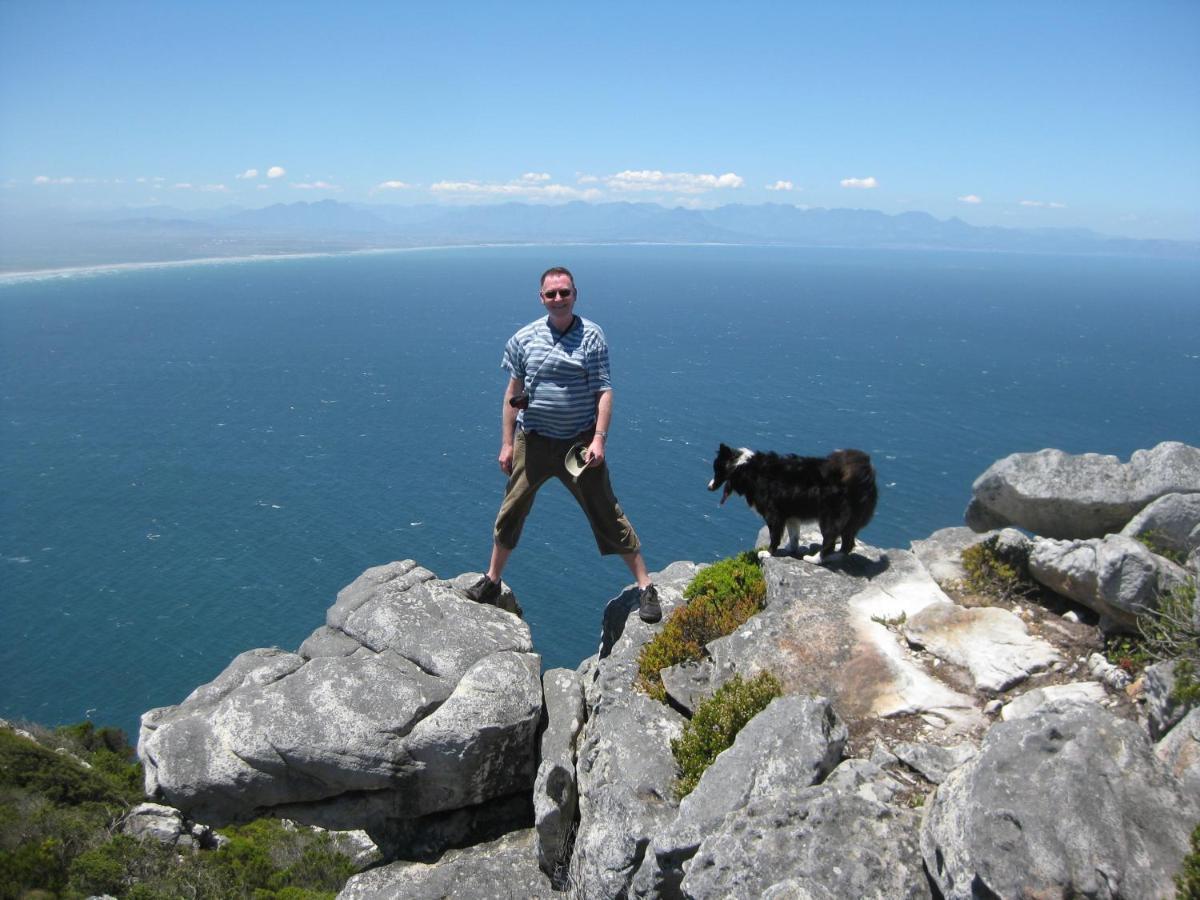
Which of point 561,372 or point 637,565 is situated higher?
point 561,372

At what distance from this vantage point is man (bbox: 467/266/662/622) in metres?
11.2

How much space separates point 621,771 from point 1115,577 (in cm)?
653

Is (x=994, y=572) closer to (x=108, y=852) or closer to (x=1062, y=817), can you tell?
(x=1062, y=817)

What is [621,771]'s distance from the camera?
9922mm

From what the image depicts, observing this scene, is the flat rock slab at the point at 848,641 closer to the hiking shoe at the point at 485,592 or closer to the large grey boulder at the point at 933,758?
the large grey boulder at the point at 933,758

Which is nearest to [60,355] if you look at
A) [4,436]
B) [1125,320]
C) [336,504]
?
[4,436]

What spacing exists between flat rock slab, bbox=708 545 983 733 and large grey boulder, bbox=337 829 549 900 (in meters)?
4.18

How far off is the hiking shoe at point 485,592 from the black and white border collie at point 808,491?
457 cm

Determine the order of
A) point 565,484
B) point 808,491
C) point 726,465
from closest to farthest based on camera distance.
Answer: point 565,484
point 808,491
point 726,465

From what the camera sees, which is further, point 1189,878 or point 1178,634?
point 1178,634

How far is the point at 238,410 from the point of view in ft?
314

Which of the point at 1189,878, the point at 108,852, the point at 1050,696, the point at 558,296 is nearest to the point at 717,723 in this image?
the point at 1050,696

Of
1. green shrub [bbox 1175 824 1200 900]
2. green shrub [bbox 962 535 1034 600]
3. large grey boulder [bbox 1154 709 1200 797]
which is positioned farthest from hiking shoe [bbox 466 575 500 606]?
green shrub [bbox 1175 824 1200 900]

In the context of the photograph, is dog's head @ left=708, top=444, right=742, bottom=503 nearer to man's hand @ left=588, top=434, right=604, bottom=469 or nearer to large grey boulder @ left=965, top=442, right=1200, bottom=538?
man's hand @ left=588, top=434, right=604, bottom=469
